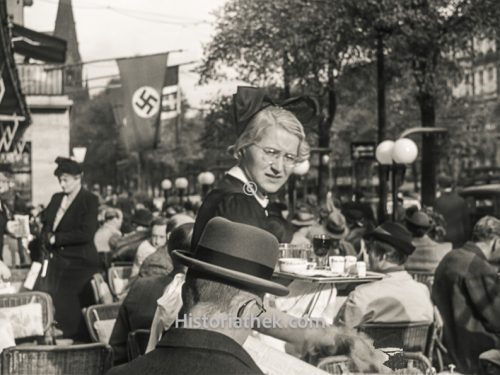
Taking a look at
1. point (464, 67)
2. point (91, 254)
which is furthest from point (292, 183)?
point (91, 254)

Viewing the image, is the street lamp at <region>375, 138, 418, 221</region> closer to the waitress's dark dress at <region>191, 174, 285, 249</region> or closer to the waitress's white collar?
the waitress's white collar

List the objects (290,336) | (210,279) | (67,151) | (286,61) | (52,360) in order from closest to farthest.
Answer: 1. (210,279)
2. (290,336)
3. (52,360)
4. (286,61)
5. (67,151)

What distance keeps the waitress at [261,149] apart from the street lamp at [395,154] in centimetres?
975

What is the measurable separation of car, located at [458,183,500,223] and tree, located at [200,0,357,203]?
3829mm

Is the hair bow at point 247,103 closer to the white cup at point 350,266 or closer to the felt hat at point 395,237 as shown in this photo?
the white cup at point 350,266

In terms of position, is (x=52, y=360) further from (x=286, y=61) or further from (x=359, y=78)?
(x=359, y=78)

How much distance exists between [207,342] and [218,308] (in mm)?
88

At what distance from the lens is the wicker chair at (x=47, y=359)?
13.7 ft

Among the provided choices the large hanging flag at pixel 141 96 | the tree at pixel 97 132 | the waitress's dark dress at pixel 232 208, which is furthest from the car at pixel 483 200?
the tree at pixel 97 132

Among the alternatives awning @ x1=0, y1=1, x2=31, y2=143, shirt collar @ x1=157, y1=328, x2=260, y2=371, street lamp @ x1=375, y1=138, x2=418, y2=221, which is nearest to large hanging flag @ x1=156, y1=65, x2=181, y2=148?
awning @ x1=0, y1=1, x2=31, y2=143

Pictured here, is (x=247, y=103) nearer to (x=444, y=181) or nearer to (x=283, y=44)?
(x=444, y=181)

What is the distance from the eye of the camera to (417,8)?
19.2 metres

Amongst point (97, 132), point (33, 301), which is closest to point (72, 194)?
point (33, 301)

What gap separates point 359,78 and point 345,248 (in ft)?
53.9
